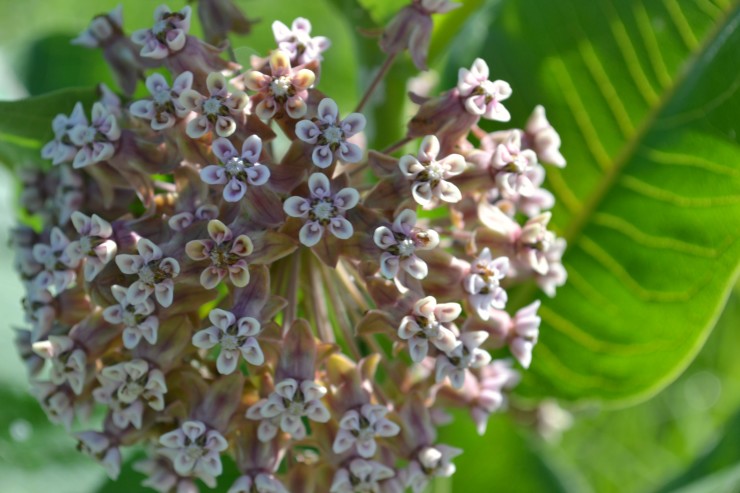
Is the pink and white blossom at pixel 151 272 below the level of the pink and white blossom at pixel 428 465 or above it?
above

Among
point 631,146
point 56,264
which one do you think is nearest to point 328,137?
point 56,264

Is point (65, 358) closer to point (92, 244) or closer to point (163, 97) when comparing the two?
point (92, 244)

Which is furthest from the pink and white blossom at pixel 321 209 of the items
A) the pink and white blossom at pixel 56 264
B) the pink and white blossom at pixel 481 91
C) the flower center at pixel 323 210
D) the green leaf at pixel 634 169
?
the green leaf at pixel 634 169

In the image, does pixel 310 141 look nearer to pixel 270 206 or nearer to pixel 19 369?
pixel 270 206

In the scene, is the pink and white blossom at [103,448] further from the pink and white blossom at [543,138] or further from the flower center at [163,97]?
the pink and white blossom at [543,138]

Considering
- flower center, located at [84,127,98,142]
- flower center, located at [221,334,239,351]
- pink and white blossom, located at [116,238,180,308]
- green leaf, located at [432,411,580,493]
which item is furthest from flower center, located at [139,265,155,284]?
green leaf, located at [432,411,580,493]

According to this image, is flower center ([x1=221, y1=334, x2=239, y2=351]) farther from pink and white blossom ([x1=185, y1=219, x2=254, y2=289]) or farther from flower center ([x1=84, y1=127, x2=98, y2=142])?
flower center ([x1=84, y1=127, x2=98, y2=142])

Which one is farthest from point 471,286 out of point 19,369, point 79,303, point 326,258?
point 19,369
